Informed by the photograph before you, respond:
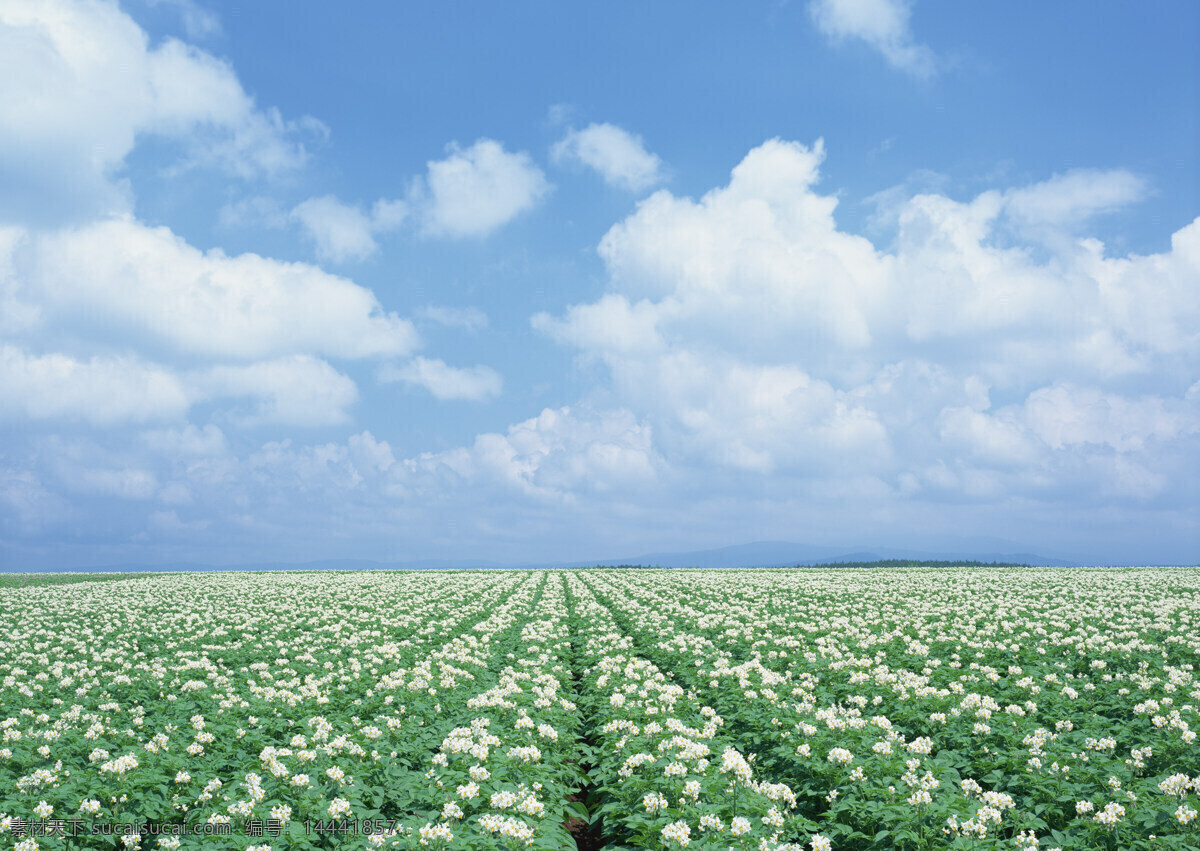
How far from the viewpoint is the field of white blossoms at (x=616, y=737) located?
7.17m

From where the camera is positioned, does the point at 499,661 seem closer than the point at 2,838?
No

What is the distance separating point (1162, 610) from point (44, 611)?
47689 mm

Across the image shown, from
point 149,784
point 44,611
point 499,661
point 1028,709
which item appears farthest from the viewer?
point 44,611

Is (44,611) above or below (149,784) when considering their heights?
below

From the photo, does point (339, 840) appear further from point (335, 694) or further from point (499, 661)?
point (499, 661)

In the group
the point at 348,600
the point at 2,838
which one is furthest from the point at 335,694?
the point at 348,600

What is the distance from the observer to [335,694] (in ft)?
44.5

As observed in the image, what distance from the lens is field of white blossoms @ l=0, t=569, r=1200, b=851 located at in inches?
282

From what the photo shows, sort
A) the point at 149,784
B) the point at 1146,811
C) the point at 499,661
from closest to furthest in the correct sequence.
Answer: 1. the point at 1146,811
2. the point at 149,784
3. the point at 499,661

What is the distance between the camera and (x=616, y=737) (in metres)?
10.4

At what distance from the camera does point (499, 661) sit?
17.8m

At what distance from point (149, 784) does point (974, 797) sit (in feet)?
34.6

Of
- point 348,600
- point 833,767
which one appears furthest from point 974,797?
point 348,600

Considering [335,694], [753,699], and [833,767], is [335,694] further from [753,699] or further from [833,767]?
[833,767]
